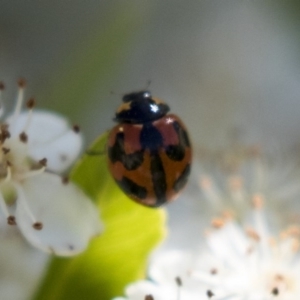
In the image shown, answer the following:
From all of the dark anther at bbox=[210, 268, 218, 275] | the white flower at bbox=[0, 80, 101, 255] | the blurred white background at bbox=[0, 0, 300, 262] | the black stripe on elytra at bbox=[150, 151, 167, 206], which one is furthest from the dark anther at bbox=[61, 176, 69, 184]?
the blurred white background at bbox=[0, 0, 300, 262]

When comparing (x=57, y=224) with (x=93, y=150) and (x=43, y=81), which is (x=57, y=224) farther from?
(x=43, y=81)

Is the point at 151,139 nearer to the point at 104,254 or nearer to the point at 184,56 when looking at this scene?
the point at 104,254

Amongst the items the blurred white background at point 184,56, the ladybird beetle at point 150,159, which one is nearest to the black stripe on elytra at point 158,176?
the ladybird beetle at point 150,159

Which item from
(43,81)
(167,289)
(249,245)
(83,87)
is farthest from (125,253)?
(43,81)

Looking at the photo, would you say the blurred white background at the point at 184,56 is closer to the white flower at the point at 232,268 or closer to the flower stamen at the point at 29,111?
the white flower at the point at 232,268

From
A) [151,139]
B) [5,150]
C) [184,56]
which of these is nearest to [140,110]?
[151,139]
